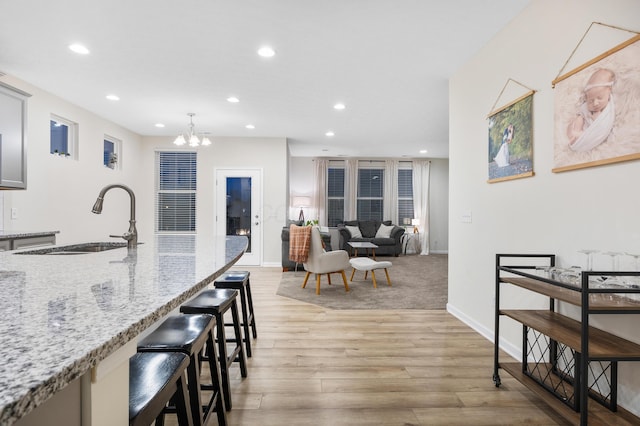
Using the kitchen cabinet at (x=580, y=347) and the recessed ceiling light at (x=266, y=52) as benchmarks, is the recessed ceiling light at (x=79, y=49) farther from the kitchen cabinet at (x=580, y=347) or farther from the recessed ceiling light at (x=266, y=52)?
the kitchen cabinet at (x=580, y=347)

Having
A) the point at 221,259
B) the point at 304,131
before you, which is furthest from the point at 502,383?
the point at 304,131

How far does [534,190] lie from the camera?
7.64ft

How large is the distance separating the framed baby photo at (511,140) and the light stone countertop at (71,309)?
2.16 m

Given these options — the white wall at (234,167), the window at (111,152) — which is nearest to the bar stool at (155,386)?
the window at (111,152)

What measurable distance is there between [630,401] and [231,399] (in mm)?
2032

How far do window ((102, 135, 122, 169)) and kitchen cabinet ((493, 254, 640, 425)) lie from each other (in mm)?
5936

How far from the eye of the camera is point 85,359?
48 centimetres

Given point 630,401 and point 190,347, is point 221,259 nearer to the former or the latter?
point 190,347

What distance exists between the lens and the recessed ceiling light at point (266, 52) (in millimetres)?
3076

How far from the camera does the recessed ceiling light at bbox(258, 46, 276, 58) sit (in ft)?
10.1

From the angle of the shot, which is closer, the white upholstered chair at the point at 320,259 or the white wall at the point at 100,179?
the white wall at the point at 100,179

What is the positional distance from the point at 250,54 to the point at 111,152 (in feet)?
12.9

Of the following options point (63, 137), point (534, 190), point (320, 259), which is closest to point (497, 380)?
point (534, 190)

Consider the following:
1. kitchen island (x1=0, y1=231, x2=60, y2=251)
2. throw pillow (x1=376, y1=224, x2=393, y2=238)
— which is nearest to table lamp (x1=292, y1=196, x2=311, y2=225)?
throw pillow (x1=376, y1=224, x2=393, y2=238)
